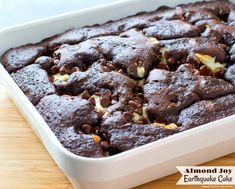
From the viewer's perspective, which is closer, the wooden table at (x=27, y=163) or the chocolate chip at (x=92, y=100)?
the wooden table at (x=27, y=163)

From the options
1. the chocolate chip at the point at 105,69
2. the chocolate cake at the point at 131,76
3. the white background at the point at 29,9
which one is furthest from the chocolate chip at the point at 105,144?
the white background at the point at 29,9

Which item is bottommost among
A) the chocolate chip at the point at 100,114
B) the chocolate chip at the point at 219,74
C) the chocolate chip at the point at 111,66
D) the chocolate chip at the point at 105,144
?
the chocolate chip at the point at 219,74

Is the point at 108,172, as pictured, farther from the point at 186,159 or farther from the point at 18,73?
the point at 18,73

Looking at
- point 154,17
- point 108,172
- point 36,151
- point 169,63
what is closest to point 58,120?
point 36,151

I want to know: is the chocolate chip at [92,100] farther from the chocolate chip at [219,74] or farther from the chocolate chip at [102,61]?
the chocolate chip at [219,74]

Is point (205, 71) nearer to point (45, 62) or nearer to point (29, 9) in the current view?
point (45, 62)
